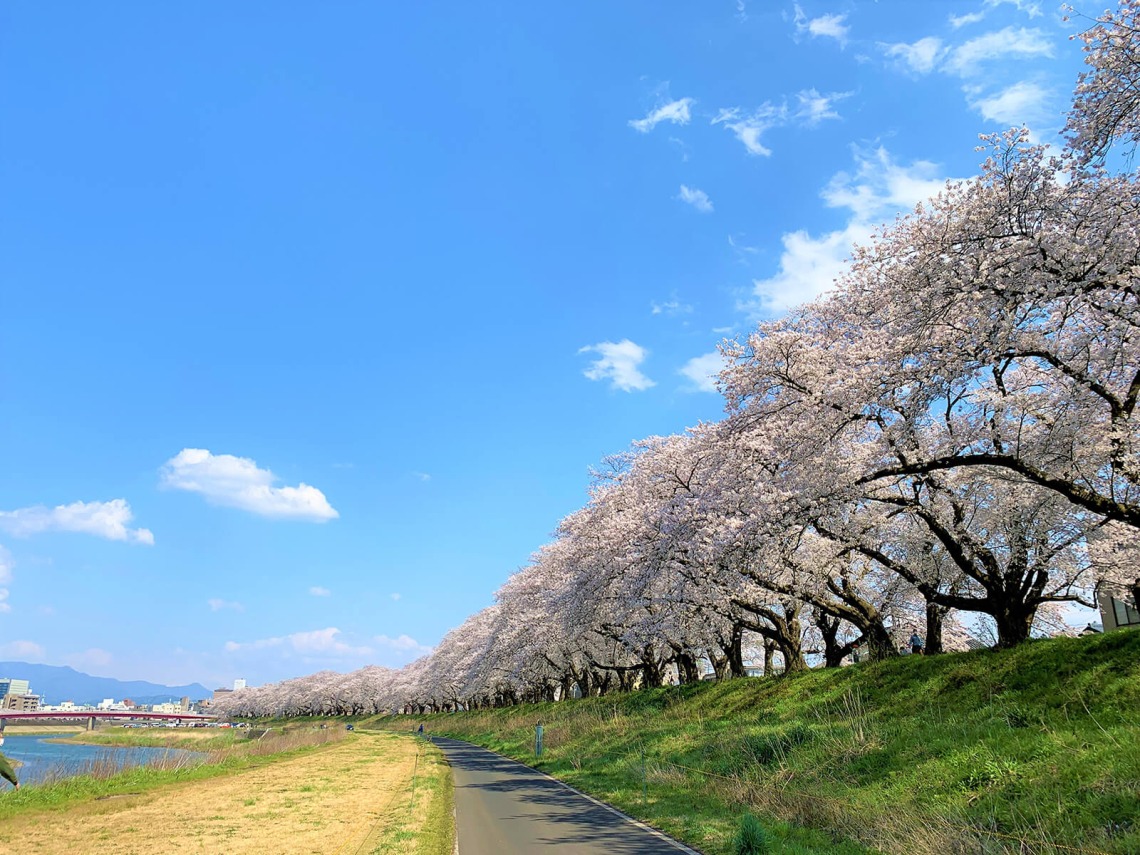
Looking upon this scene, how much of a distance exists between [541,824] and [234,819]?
7965 millimetres

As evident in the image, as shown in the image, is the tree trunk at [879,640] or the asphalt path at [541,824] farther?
the tree trunk at [879,640]

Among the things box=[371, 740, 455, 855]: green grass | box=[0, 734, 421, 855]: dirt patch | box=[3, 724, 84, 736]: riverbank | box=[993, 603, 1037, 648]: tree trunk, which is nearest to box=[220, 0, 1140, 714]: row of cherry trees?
box=[993, 603, 1037, 648]: tree trunk

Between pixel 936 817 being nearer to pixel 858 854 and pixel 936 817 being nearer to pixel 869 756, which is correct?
pixel 858 854

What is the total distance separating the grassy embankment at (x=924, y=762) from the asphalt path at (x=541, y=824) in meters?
0.75

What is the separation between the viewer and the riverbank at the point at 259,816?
1341 cm

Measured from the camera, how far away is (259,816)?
16.8m

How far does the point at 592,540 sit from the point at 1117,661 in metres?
22.8

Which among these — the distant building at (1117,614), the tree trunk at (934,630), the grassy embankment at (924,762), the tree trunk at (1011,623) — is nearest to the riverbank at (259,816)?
the grassy embankment at (924,762)

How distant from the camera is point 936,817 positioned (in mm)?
9867

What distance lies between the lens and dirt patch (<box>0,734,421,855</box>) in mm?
13555

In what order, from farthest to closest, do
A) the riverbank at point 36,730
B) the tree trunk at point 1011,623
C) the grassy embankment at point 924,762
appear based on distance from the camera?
the riverbank at point 36,730 → the tree trunk at point 1011,623 → the grassy embankment at point 924,762

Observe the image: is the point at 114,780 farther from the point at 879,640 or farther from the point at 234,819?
the point at 879,640

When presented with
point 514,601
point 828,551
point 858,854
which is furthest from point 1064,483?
point 514,601

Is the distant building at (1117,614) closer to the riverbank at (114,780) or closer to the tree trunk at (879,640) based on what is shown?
the tree trunk at (879,640)
